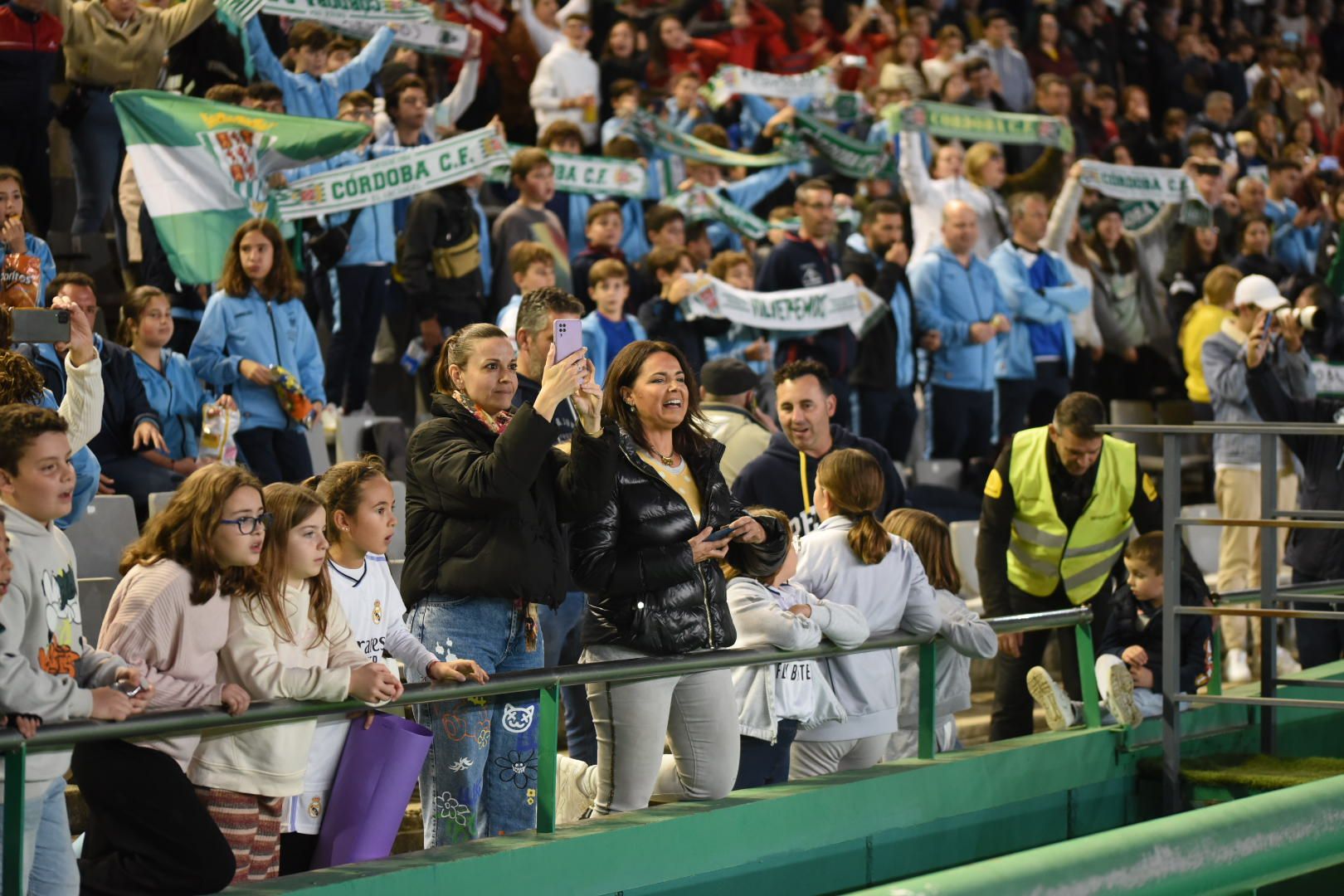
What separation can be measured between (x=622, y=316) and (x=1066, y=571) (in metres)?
2.71

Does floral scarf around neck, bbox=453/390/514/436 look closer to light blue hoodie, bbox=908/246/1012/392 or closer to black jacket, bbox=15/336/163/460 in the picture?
black jacket, bbox=15/336/163/460

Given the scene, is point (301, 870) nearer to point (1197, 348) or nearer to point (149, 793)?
point (149, 793)

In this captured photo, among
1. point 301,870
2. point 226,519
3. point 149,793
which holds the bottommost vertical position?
point 301,870

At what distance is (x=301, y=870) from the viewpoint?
15.6ft

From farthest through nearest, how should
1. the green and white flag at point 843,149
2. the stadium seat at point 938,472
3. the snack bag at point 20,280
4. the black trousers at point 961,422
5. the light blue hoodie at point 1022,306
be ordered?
the green and white flag at point 843,149 < the light blue hoodie at point 1022,306 < the black trousers at point 961,422 < the stadium seat at point 938,472 < the snack bag at point 20,280

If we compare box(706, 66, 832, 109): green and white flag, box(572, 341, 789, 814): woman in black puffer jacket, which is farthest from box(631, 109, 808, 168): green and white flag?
box(572, 341, 789, 814): woman in black puffer jacket

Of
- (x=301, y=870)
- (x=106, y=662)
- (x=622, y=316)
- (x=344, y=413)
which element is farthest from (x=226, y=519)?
(x=344, y=413)

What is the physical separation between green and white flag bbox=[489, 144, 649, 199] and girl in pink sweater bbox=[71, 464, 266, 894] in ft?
24.0

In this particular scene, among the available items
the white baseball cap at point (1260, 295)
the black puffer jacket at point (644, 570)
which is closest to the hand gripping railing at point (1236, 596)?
the black puffer jacket at point (644, 570)

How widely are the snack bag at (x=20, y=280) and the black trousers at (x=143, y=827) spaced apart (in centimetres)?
269

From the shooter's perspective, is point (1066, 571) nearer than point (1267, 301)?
Yes

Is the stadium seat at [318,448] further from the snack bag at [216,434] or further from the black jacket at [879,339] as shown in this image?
the black jacket at [879,339]

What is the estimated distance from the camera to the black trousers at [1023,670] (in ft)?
26.0

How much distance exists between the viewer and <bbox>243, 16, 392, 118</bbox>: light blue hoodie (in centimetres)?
1039
